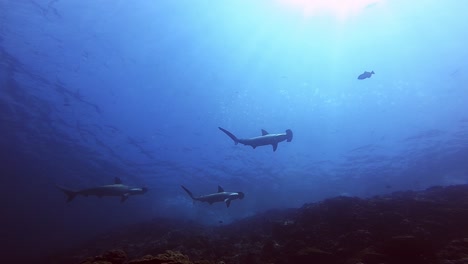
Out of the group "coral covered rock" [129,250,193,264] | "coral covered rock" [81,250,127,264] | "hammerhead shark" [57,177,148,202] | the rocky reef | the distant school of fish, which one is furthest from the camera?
"hammerhead shark" [57,177,148,202]

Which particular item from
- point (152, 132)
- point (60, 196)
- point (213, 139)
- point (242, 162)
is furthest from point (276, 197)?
point (60, 196)

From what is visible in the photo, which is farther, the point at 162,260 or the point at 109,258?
the point at 109,258

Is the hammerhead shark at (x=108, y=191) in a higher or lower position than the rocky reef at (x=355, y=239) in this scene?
higher

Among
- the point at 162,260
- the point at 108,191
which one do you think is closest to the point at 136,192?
the point at 108,191

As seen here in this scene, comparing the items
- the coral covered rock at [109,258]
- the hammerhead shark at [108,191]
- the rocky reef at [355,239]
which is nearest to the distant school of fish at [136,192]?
the hammerhead shark at [108,191]

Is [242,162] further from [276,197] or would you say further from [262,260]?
[262,260]

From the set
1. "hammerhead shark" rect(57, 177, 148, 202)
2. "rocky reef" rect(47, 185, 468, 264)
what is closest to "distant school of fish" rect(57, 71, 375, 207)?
"hammerhead shark" rect(57, 177, 148, 202)

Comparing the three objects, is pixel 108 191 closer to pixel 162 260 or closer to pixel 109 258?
pixel 109 258

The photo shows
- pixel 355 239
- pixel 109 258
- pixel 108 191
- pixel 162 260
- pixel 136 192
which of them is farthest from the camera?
pixel 136 192

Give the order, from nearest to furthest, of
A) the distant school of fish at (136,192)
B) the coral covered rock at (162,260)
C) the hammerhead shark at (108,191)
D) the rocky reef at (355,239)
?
the coral covered rock at (162,260)
the rocky reef at (355,239)
the distant school of fish at (136,192)
the hammerhead shark at (108,191)

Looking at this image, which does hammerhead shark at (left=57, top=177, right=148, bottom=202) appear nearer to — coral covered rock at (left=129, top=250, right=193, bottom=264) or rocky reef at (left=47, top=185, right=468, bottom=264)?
rocky reef at (left=47, top=185, right=468, bottom=264)

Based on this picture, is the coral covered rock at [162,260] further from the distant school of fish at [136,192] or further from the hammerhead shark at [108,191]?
the hammerhead shark at [108,191]

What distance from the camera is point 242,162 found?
41531 millimetres

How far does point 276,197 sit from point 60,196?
55144 millimetres
